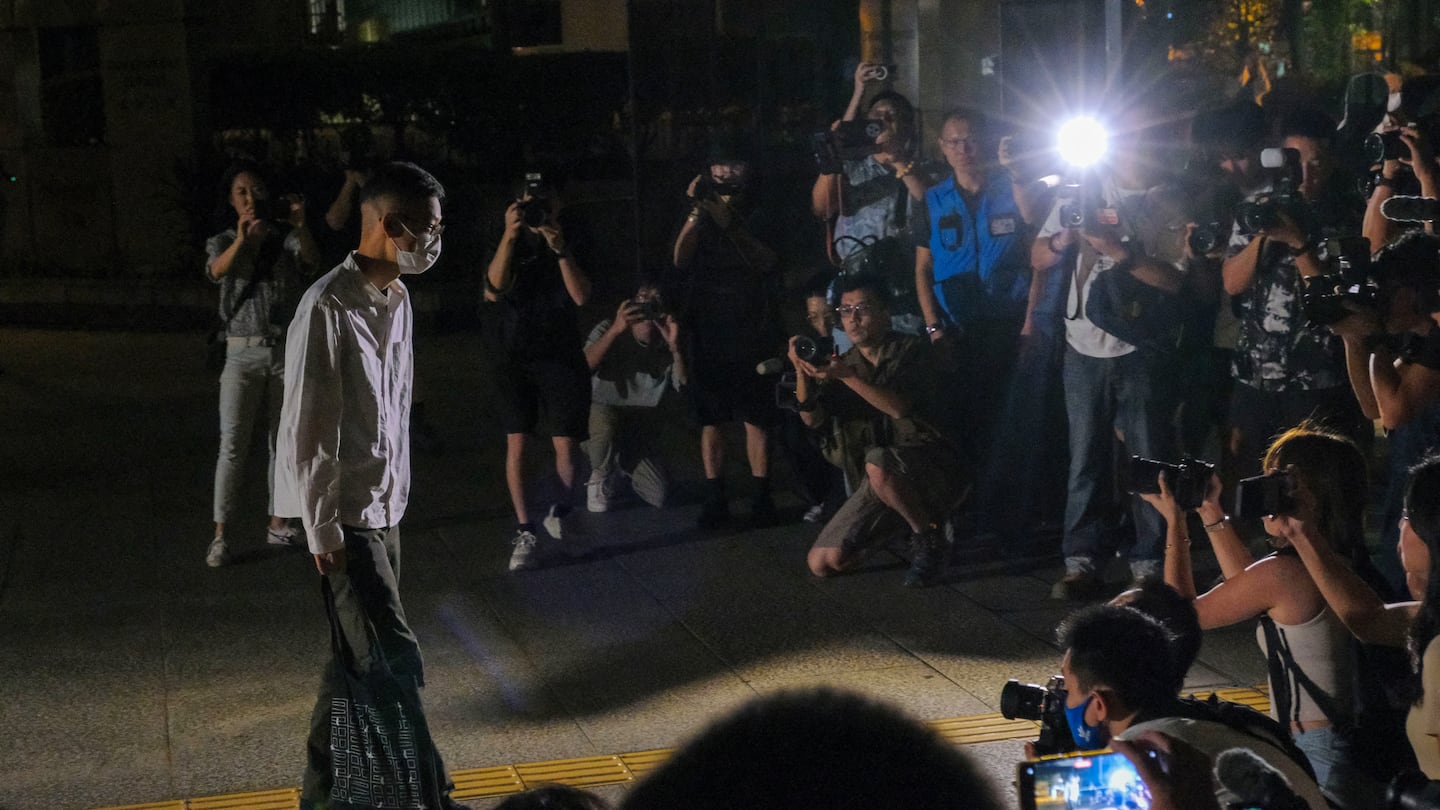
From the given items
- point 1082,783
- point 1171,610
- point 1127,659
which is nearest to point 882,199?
point 1171,610

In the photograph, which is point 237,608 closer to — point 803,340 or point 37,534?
point 37,534

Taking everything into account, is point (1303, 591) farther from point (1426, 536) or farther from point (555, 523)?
point (555, 523)

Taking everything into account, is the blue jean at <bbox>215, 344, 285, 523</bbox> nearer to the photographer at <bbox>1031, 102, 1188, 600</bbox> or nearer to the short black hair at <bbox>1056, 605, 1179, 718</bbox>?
the photographer at <bbox>1031, 102, 1188, 600</bbox>

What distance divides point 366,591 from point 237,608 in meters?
2.77

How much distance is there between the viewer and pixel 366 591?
181 inches

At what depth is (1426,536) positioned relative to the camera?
3844 mm

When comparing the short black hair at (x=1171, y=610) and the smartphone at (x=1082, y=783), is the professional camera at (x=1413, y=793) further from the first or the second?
the smartphone at (x=1082, y=783)

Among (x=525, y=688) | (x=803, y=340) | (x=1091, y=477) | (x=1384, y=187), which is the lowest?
(x=525, y=688)

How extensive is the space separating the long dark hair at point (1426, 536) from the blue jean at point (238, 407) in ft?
16.7

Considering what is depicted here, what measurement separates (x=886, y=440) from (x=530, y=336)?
154cm

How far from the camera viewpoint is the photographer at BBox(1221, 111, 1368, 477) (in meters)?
6.52

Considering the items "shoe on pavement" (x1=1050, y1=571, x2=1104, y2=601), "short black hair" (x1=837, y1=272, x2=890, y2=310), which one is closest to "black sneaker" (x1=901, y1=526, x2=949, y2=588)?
"shoe on pavement" (x1=1050, y1=571, x2=1104, y2=601)

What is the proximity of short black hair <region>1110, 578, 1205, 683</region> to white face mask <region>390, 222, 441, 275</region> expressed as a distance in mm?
2018

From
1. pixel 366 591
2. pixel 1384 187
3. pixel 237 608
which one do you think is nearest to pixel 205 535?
pixel 237 608
